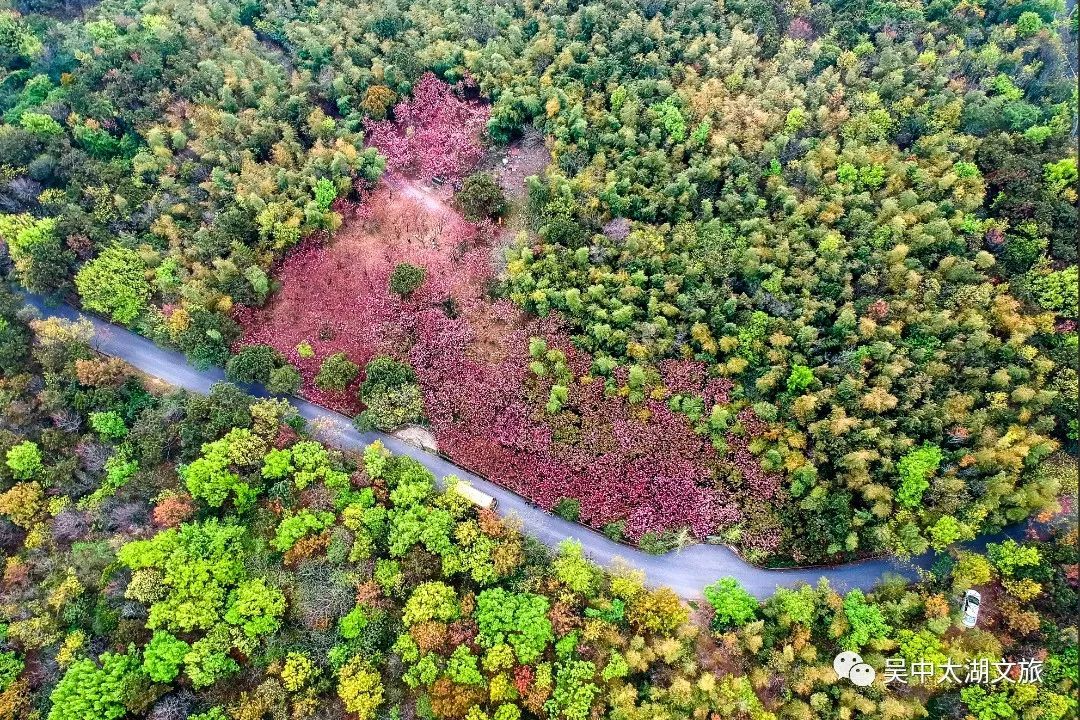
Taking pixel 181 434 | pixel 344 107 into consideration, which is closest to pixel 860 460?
pixel 181 434

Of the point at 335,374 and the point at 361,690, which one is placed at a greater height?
the point at 335,374

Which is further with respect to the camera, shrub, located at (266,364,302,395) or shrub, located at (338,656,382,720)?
shrub, located at (266,364,302,395)

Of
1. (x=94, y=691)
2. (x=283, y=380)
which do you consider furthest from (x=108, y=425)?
(x=94, y=691)

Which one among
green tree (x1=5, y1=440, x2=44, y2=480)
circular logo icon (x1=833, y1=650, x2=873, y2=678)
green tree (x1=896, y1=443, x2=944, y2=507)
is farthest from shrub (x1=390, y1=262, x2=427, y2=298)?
circular logo icon (x1=833, y1=650, x2=873, y2=678)

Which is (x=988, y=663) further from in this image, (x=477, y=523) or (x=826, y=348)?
(x=477, y=523)

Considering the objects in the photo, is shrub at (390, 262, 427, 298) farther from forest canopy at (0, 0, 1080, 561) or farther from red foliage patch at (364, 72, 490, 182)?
red foliage patch at (364, 72, 490, 182)

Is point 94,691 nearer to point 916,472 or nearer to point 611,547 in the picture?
point 611,547
